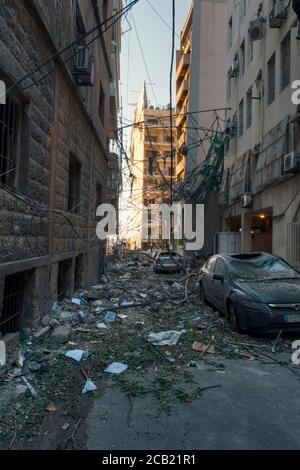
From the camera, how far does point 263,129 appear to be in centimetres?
1519

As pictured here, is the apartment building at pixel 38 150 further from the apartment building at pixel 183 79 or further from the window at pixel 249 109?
the apartment building at pixel 183 79

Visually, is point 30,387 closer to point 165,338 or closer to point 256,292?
point 165,338

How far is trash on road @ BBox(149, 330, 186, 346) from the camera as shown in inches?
266

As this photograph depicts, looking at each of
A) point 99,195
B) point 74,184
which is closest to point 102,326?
point 74,184

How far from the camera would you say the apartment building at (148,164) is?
1718 centimetres

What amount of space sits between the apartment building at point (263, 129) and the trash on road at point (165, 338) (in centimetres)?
602

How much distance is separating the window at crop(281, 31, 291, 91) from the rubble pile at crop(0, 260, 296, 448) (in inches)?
326

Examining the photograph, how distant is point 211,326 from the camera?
7.93 m

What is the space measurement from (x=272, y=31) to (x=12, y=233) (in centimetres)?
1335

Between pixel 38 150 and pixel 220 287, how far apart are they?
4.91m

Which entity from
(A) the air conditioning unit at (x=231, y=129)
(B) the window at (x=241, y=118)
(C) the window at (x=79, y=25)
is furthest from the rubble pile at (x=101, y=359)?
(A) the air conditioning unit at (x=231, y=129)

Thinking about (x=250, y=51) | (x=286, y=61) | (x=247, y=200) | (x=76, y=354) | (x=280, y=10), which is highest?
(x=250, y=51)

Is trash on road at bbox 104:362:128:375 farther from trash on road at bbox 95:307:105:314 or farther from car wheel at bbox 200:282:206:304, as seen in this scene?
car wheel at bbox 200:282:206:304

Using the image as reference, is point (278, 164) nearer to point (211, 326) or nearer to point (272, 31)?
point (272, 31)
